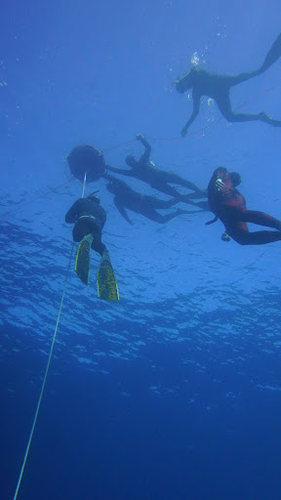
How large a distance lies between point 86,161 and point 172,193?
348 centimetres

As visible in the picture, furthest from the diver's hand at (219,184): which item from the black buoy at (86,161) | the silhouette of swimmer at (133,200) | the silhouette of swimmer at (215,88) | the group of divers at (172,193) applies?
the black buoy at (86,161)

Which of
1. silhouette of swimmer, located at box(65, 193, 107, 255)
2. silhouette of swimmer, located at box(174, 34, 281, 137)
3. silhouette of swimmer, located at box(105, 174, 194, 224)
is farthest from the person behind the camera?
silhouette of swimmer, located at box(105, 174, 194, 224)

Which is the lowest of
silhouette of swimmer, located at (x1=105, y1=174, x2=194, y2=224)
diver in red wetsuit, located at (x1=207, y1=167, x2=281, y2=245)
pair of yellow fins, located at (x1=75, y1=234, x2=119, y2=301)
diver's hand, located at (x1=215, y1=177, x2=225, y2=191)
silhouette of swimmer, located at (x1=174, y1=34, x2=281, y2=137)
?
pair of yellow fins, located at (x1=75, y1=234, x2=119, y2=301)

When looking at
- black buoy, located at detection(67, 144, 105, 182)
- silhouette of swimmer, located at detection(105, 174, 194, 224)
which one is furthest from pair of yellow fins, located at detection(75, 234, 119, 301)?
silhouette of swimmer, located at detection(105, 174, 194, 224)

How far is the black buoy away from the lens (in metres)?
10.6

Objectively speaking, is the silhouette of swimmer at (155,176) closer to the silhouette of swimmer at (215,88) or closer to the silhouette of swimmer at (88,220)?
the silhouette of swimmer at (215,88)

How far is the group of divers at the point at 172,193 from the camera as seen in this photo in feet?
18.4

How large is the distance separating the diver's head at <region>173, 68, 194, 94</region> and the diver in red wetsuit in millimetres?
5816

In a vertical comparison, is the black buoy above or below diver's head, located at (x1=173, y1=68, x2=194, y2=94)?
below

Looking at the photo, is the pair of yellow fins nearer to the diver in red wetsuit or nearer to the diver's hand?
the diver in red wetsuit

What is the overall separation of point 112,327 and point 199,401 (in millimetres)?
12211

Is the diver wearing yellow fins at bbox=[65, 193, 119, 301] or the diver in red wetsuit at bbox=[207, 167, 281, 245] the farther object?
the diver wearing yellow fins at bbox=[65, 193, 119, 301]

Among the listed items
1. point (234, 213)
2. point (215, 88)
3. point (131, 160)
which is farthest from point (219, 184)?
point (215, 88)

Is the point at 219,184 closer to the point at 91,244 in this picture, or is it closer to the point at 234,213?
the point at 234,213
